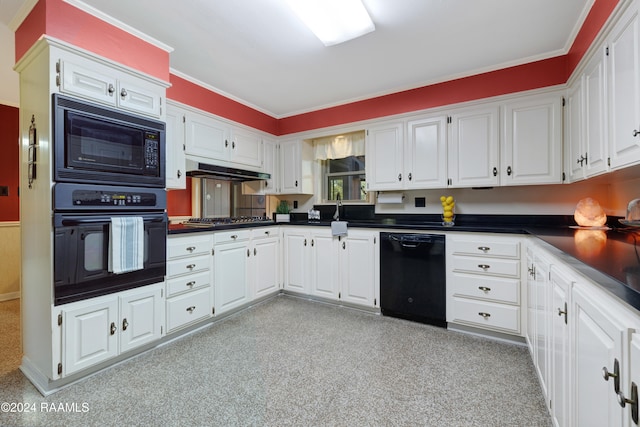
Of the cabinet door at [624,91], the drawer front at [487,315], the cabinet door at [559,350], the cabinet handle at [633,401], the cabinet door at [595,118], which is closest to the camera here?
the cabinet handle at [633,401]

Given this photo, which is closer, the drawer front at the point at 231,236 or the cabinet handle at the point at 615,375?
the cabinet handle at the point at 615,375

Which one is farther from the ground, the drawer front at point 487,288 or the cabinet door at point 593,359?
the cabinet door at point 593,359

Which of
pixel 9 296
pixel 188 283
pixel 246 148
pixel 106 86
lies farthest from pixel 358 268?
pixel 9 296

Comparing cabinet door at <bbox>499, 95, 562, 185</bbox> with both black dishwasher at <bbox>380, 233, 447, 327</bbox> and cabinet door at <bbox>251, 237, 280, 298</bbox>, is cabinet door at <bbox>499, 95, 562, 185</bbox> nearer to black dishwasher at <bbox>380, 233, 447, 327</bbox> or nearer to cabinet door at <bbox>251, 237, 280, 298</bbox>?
black dishwasher at <bbox>380, 233, 447, 327</bbox>

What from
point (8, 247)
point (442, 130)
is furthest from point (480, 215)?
point (8, 247)

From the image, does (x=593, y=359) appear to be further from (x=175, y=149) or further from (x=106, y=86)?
(x=175, y=149)

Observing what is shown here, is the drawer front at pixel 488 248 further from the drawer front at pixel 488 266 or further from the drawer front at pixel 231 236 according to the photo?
the drawer front at pixel 231 236

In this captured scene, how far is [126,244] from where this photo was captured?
1987 mm

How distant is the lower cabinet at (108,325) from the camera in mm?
1768

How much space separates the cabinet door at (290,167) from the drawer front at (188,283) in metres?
1.74

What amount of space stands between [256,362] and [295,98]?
298cm

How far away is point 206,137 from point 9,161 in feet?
9.19

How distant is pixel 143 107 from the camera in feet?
7.05

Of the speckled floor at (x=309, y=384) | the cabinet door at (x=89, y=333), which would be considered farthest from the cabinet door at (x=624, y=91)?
the cabinet door at (x=89, y=333)
